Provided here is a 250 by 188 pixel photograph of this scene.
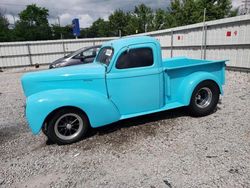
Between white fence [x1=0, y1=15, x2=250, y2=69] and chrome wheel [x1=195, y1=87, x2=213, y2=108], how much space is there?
14.3 feet

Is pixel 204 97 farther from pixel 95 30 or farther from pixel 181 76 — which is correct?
pixel 95 30

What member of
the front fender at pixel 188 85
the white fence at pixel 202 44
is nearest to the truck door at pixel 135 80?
the front fender at pixel 188 85

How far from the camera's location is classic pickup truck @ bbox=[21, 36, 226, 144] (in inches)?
146

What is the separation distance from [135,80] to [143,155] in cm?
146

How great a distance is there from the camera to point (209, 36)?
31.8 feet

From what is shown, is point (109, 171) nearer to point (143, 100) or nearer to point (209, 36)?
point (143, 100)

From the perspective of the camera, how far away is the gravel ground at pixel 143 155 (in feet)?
9.36

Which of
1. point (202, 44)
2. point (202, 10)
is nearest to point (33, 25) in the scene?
point (202, 10)

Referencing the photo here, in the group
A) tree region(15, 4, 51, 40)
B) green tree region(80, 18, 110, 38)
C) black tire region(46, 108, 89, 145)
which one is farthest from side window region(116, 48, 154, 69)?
green tree region(80, 18, 110, 38)

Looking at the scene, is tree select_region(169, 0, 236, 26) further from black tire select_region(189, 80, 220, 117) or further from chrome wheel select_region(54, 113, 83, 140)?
chrome wheel select_region(54, 113, 83, 140)

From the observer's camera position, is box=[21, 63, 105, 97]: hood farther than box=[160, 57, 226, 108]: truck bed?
No

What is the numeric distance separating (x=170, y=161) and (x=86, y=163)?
1319 mm

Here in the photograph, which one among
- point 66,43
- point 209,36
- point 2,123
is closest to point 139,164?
point 2,123

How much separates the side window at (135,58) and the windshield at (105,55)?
262 mm
